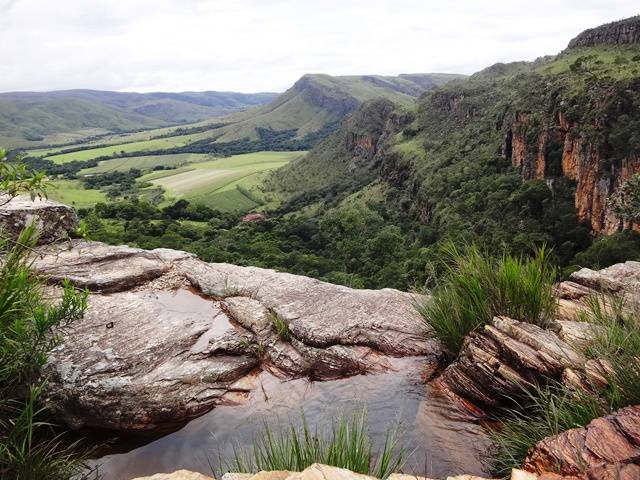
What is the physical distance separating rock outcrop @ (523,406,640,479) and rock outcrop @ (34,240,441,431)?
11.7ft

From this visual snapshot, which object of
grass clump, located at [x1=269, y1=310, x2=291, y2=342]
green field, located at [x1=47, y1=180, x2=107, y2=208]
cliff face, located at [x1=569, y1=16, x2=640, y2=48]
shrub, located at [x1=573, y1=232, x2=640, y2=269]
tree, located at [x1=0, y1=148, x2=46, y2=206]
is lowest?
shrub, located at [x1=573, y1=232, x2=640, y2=269]

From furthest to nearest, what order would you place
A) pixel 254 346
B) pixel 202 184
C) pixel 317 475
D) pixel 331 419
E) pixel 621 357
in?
pixel 202 184 < pixel 254 346 < pixel 331 419 < pixel 621 357 < pixel 317 475

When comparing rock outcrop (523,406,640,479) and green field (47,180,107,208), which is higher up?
rock outcrop (523,406,640,479)

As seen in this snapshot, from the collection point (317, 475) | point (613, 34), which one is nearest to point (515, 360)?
point (317, 475)

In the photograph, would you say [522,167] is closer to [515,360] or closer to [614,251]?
[614,251]

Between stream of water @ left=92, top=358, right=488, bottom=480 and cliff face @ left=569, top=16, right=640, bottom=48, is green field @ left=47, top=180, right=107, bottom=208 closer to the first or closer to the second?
stream of water @ left=92, top=358, right=488, bottom=480

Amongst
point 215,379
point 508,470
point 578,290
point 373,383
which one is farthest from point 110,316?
point 578,290

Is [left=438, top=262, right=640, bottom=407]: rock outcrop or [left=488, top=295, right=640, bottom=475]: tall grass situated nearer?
[left=488, top=295, right=640, bottom=475]: tall grass

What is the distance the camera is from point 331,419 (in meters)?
5.91

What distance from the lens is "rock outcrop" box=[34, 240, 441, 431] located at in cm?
625

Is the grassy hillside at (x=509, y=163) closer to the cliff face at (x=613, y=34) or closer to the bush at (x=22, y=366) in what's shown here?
the cliff face at (x=613, y=34)

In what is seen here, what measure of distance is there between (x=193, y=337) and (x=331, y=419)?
9.91 feet

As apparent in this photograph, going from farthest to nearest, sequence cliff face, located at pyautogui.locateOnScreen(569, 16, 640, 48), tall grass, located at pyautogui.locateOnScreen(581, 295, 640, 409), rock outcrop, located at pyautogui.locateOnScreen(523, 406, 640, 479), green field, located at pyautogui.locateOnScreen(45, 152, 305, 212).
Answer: green field, located at pyautogui.locateOnScreen(45, 152, 305, 212)
cliff face, located at pyautogui.locateOnScreen(569, 16, 640, 48)
tall grass, located at pyautogui.locateOnScreen(581, 295, 640, 409)
rock outcrop, located at pyautogui.locateOnScreen(523, 406, 640, 479)

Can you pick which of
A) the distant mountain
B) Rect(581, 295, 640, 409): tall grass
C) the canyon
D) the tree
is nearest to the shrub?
the distant mountain
